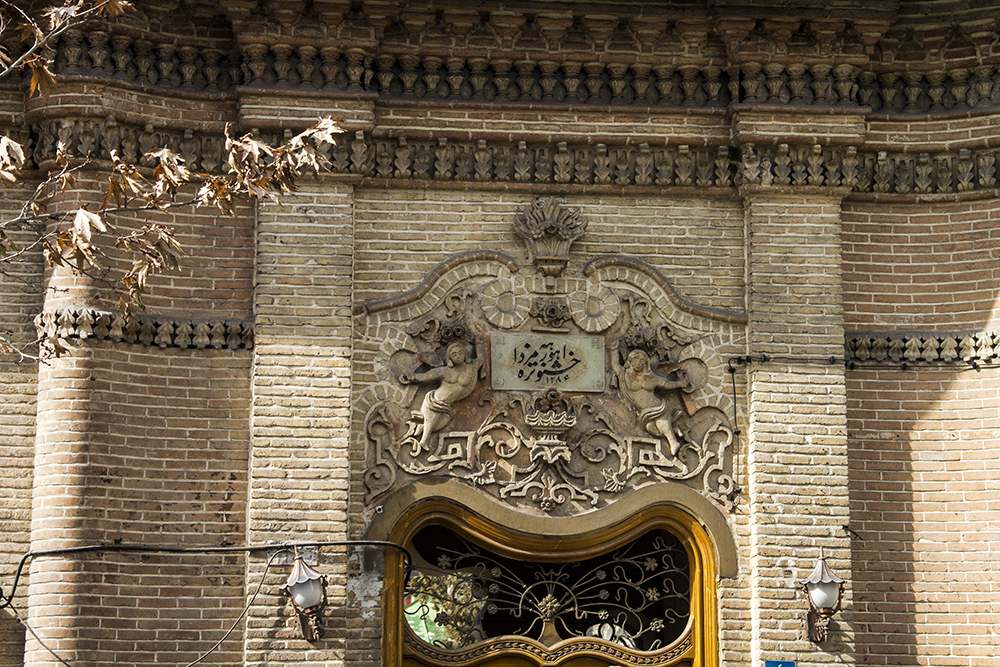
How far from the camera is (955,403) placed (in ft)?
33.0

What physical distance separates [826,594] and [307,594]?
3.43 m

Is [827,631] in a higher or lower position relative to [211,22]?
lower

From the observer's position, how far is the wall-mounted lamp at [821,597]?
928 centimetres

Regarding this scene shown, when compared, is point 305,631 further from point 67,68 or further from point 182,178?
point 67,68

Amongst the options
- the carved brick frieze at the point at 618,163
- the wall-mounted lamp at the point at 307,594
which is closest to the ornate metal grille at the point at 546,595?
the wall-mounted lamp at the point at 307,594

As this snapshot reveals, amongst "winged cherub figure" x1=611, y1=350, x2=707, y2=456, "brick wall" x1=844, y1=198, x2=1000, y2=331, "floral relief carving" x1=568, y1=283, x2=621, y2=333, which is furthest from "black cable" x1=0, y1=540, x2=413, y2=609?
"brick wall" x1=844, y1=198, x2=1000, y2=331

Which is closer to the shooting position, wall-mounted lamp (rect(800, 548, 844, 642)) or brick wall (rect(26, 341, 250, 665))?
brick wall (rect(26, 341, 250, 665))

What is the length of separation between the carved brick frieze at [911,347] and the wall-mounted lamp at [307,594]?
4.15 meters

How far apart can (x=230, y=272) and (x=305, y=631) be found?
259cm

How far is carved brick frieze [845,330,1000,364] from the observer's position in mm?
10109

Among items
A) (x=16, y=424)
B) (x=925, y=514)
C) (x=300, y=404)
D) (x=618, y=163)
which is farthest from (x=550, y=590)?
(x=16, y=424)

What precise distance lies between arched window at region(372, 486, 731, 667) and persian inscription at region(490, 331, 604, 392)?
93cm

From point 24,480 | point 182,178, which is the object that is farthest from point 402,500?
point 182,178

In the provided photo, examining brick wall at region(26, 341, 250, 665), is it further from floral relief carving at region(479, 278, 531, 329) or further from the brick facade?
floral relief carving at region(479, 278, 531, 329)
